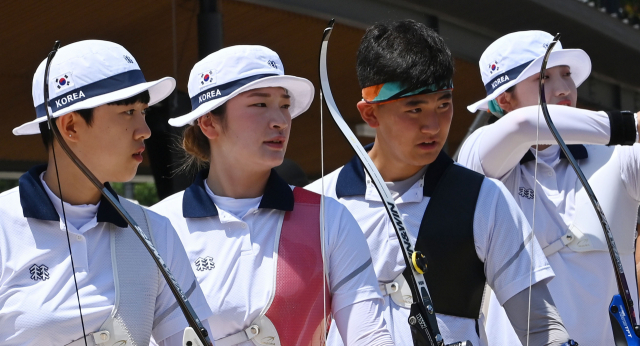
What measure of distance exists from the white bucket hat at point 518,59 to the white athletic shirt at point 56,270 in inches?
56.7

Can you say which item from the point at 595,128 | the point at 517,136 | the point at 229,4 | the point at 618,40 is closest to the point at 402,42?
the point at 517,136

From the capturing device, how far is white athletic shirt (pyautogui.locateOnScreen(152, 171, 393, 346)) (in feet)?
7.80

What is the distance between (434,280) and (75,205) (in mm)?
1045

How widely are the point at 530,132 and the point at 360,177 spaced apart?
21.7 inches

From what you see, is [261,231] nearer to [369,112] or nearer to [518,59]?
[369,112]

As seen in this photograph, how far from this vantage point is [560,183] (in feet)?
10.1

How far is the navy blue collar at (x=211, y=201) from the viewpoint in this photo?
101 inches

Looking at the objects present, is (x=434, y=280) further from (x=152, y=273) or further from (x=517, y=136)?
(x=152, y=273)

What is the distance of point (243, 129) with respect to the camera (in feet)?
8.55

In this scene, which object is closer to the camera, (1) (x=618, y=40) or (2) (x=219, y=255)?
(2) (x=219, y=255)

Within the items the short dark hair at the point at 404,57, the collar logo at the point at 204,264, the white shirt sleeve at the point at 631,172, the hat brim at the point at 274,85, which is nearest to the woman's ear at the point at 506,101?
A: the white shirt sleeve at the point at 631,172

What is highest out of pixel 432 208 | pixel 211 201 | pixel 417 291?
pixel 211 201

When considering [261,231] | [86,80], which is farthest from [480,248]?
[86,80]

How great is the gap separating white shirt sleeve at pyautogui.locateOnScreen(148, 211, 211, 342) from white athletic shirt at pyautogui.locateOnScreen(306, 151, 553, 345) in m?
0.51
